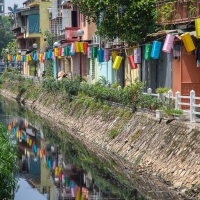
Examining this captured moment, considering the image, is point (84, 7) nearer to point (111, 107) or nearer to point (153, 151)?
point (111, 107)

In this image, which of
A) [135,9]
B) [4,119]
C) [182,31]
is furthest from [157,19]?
[4,119]

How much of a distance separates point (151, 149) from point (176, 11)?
8.85 m

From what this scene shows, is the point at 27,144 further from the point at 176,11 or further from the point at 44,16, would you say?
A: the point at 44,16

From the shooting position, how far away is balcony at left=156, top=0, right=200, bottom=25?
2977 cm

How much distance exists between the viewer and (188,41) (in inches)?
1099

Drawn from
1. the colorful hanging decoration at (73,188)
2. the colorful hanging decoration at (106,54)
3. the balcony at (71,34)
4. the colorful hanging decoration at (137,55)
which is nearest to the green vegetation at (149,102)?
the colorful hanging decoration at (73,188)

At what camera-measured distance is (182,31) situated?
30.3 m

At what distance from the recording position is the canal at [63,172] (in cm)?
2475

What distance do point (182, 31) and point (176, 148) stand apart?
8.20 meters

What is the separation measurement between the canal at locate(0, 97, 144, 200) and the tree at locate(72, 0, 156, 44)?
260 inches

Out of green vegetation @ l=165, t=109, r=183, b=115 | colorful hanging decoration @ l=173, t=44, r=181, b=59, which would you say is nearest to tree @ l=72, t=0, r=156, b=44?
colorful hanging decoration @ l=173, t=44, r=181, b=59

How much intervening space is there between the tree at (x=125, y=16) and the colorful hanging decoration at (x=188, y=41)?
674cm

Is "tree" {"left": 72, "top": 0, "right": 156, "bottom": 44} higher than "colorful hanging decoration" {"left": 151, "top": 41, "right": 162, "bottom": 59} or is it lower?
higher

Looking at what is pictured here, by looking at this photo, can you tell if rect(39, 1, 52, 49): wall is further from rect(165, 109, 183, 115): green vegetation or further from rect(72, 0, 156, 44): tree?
rect(165, 109, 183, 115): green vegetation
